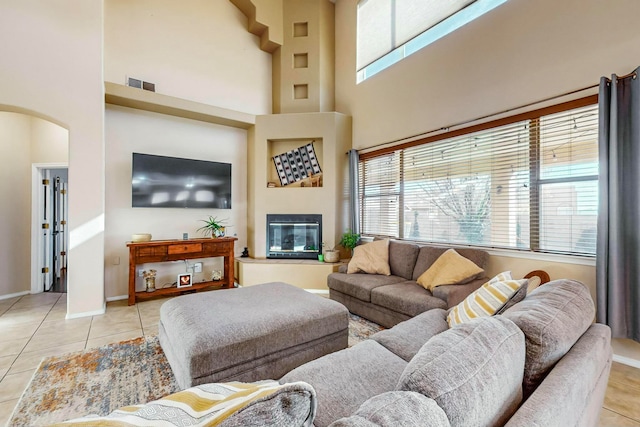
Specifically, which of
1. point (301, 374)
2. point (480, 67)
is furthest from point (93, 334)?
point (480, 67)

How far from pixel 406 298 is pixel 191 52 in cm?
485

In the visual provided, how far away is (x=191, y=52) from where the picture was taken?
4.57m

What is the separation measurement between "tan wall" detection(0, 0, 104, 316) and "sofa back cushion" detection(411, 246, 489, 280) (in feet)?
12.5

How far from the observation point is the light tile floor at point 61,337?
6.12ft

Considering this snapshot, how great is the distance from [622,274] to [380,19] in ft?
14.9

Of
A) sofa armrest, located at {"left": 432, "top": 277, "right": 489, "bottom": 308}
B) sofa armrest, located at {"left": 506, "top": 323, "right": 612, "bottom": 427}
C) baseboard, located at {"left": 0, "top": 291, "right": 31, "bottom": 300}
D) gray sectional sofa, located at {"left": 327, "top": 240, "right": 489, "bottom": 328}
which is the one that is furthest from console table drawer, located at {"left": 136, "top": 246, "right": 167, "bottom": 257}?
sofa armrest, located at {"left": 506, "top": 323, "right": 612, "bottom": 427}

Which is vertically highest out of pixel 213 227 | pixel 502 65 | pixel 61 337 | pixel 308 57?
pixel 308 57

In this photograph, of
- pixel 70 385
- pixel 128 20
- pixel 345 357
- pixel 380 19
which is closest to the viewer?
pixel 345 357

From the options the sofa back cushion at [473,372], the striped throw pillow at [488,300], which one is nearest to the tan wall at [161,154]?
the striped throw pillow at [488,300]

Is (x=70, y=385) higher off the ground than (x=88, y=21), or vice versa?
(x=88, y=21)

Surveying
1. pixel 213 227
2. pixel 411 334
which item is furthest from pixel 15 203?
pixel 411 334

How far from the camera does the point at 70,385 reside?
201 cm

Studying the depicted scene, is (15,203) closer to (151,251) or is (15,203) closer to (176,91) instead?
(151,251)

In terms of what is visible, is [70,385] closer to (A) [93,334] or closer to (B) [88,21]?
(A) [93,334]
